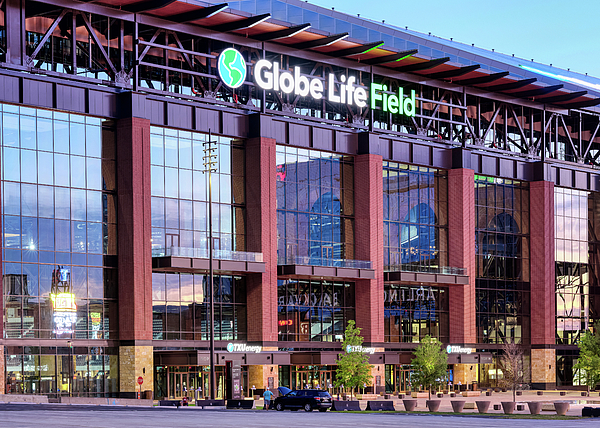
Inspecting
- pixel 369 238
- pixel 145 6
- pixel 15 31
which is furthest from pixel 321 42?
pixel 15 31

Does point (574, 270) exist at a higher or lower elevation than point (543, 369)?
higher

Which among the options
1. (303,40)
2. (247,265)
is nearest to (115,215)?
(247,265)

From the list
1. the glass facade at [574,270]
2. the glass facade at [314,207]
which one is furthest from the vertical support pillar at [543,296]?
the glass facade at [314,207]

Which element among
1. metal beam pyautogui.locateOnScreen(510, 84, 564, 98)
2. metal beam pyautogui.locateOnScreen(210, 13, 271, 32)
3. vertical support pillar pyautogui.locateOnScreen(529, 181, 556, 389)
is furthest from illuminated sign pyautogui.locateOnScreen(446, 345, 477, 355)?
metal beam pyautogui.locateOnScreen(210, 13, 271, 32)

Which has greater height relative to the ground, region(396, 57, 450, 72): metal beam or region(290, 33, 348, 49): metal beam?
region(290, 33, 348, 49): metal beam

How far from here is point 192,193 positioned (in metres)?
73.4

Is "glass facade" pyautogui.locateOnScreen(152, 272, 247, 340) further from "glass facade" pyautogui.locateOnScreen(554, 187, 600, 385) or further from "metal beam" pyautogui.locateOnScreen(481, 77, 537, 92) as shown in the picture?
"glass facade" pyautogui.locateOnScreen(554, 187, 600, 385)

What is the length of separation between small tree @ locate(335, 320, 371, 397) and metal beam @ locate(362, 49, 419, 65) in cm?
2349

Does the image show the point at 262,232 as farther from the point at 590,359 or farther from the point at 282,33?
the point at 590,359

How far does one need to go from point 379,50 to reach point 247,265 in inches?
909

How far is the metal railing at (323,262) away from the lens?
77812 millimetres

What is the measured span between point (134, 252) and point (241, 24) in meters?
19.9

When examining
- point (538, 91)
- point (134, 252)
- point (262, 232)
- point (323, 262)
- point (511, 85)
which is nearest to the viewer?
point (134, 252)

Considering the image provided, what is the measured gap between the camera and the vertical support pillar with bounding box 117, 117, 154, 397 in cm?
6719
